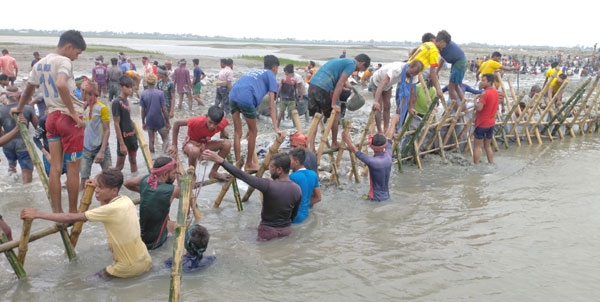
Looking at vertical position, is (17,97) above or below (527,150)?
above

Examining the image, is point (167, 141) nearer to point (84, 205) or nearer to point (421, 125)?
point (84, 205)

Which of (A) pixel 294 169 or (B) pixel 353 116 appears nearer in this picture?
(A) pixel 294 169

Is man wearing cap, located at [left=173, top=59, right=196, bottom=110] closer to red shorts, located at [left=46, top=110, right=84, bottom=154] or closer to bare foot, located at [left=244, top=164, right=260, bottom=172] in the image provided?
bare foot, located at [left=244, top=164, right=260, bottom=172]

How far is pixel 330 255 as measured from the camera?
4.94 metres

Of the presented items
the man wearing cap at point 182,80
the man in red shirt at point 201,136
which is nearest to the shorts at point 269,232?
the man in red shirt at point 201,136

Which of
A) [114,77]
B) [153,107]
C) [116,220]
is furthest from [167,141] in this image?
[114,77]

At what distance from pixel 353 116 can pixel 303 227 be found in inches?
374

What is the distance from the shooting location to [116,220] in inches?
147

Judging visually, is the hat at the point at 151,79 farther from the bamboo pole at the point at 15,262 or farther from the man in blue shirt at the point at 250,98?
the bamboo pole at the point at 15,262

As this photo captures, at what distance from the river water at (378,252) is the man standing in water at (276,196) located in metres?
0.19

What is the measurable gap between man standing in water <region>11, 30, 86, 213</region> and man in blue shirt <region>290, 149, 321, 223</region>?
8.29 feet

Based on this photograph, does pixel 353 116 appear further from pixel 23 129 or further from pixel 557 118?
pixel 23 129

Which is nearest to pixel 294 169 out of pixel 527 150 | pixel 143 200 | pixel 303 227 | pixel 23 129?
pixel 303 227

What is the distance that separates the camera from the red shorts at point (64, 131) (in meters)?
4.71
